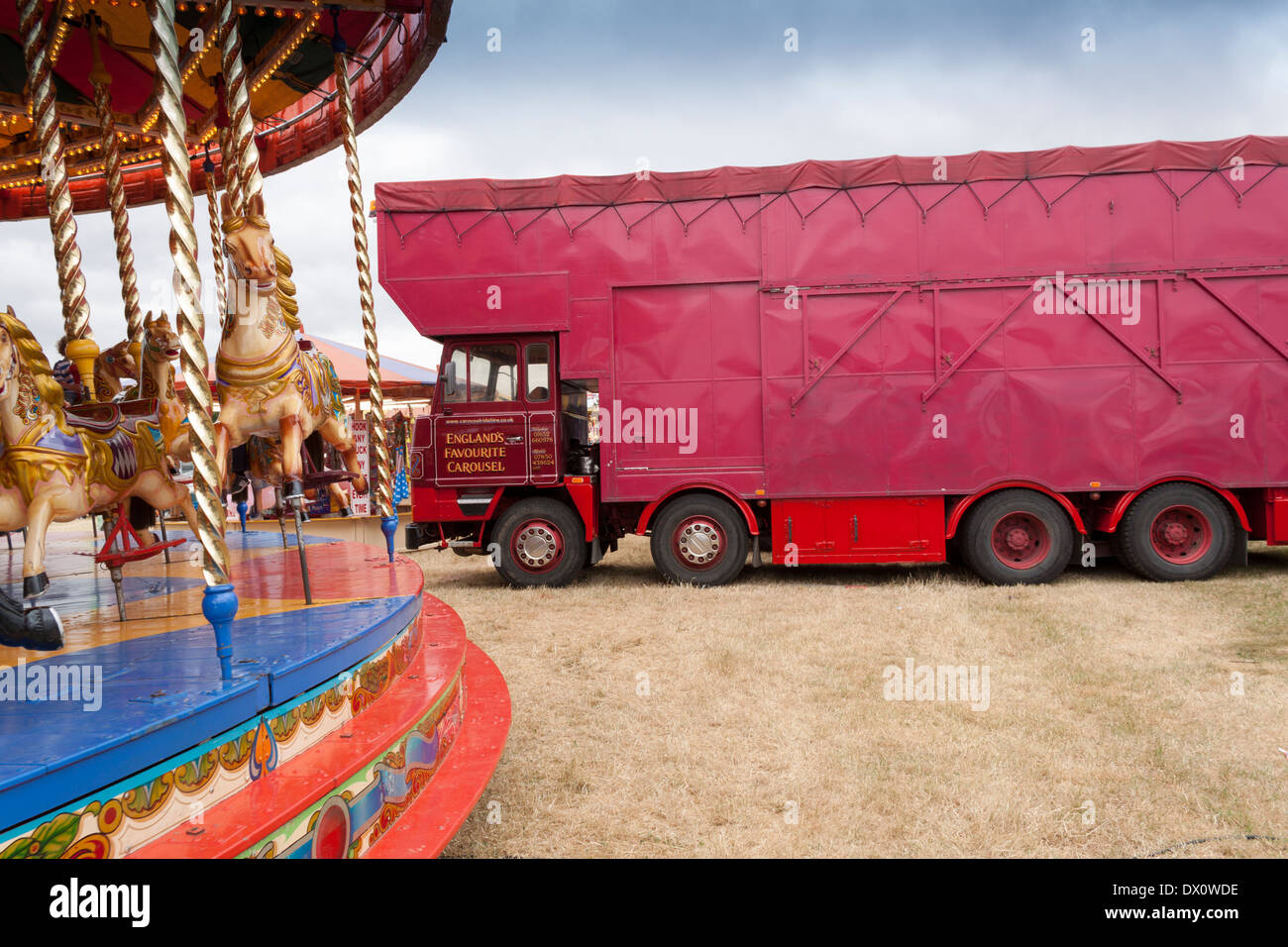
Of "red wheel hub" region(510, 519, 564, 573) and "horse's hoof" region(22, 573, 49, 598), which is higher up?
"horse's hoof" region(22, 573, 49, 598)

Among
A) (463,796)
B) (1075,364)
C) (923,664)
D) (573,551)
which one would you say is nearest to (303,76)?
(573,551)

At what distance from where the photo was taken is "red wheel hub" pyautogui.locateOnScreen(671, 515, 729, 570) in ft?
26.0

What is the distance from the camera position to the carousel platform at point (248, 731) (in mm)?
1627

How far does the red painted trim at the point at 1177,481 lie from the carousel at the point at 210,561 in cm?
639

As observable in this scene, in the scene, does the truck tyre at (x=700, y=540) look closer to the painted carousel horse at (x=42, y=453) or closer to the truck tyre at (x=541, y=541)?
the truck tyre at (x=541, y=541)

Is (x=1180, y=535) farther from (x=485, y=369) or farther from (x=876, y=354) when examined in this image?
(x=485, y=369)

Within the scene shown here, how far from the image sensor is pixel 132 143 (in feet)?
22.0

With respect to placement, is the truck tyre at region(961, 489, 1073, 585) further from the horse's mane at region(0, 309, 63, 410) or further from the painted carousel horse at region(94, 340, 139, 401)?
the horse's mane at region(0, 309, 63, 410)

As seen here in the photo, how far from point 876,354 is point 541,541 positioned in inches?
155

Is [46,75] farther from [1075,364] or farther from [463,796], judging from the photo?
[1075,364]

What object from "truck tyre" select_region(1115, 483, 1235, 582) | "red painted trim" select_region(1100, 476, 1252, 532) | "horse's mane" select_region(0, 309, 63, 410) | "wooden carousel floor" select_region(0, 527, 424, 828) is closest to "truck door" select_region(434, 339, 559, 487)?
"wooden carousel floor" select_region(0, 527, 424, 828)

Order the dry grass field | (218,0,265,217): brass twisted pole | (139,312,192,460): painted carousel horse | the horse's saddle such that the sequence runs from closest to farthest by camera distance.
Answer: the dry grass field
the horse's saddle
(218,0,265,217): brass twisted pole
(139,312,192,460): painted carousel horse

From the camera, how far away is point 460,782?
2.92m

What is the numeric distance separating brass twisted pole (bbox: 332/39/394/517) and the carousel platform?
→ 82 centimetres
